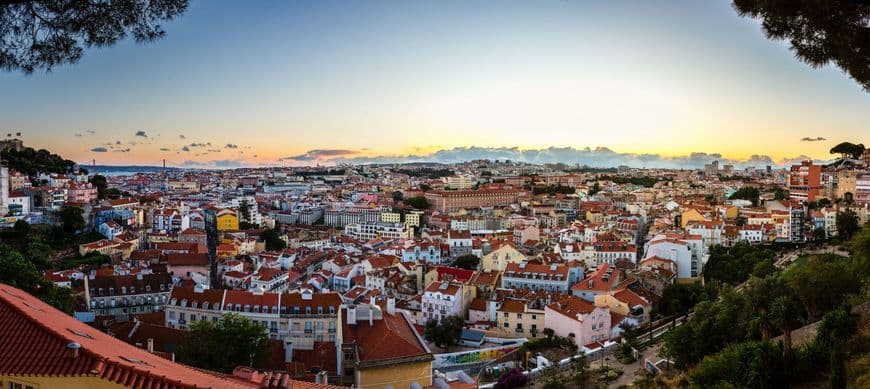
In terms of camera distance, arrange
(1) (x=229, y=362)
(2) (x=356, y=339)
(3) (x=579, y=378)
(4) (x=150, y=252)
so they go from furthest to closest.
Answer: (4) (x=150, y=252), (3) (x=579, y=378), (2) (x=356, y=339), (1) (x=229, y=362)

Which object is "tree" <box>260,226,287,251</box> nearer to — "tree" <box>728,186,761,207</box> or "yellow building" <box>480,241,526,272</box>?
"yellow building" <box>480,241,526,272</box>

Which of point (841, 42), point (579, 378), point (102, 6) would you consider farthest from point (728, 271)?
point (102, 6)

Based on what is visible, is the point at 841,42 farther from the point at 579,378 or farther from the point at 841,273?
the point at 841,273

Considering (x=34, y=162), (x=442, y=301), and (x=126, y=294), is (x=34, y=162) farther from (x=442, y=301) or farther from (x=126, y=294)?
(x=442, y=301)

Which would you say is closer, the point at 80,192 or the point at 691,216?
the point at 691,216

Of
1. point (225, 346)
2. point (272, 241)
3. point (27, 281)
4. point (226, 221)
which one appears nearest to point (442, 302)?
point (225, 346)

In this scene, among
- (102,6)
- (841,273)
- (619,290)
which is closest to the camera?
(102,6)
